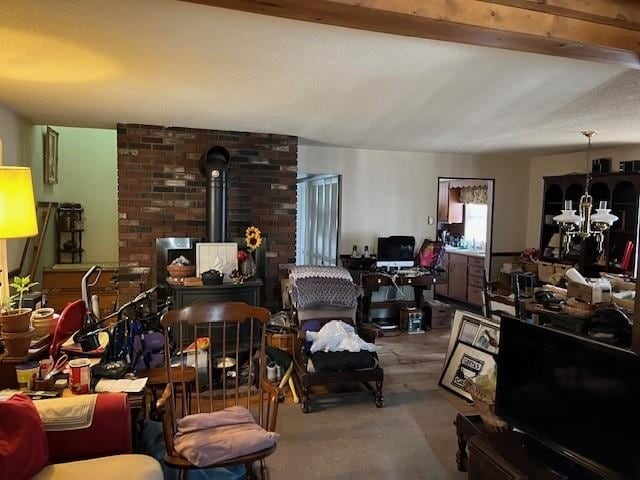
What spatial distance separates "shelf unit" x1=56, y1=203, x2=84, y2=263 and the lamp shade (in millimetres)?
3635

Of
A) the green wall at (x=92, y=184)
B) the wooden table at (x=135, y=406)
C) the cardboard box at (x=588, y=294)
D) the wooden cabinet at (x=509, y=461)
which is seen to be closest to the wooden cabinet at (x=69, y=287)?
the green wall at (x=92, y=184)

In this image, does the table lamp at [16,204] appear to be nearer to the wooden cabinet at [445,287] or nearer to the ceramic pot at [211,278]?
the ceramic pot at [211,278]

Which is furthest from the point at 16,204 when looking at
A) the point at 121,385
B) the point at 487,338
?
the point at 487,338

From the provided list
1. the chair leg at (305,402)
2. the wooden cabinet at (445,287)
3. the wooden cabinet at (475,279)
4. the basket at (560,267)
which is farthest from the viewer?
the wooden cabinet at (445,287)

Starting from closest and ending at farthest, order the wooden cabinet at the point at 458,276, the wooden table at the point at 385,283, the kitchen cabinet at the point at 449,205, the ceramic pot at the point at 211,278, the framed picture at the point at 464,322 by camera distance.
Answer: the framed picture at the point at 464,322 < the ceramic pot at the point at 211,278 < the wooden table at the point at 385,283 < the wooden cabinet at the point at 458,276 < the kitchen cabinet at the point at 449,205

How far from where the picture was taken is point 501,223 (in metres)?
6.74

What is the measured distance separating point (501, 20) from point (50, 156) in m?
5.09

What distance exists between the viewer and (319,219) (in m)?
6.85

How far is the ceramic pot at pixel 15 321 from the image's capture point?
7.30 feet

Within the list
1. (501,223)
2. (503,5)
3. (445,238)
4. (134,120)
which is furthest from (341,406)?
(445,238)

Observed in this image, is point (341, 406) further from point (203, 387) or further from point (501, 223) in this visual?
point (501, 223)

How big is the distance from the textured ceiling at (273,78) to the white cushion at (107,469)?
189 cm

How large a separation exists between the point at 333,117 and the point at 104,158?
344 centimetres

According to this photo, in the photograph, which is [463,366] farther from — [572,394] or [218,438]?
[218,438]
